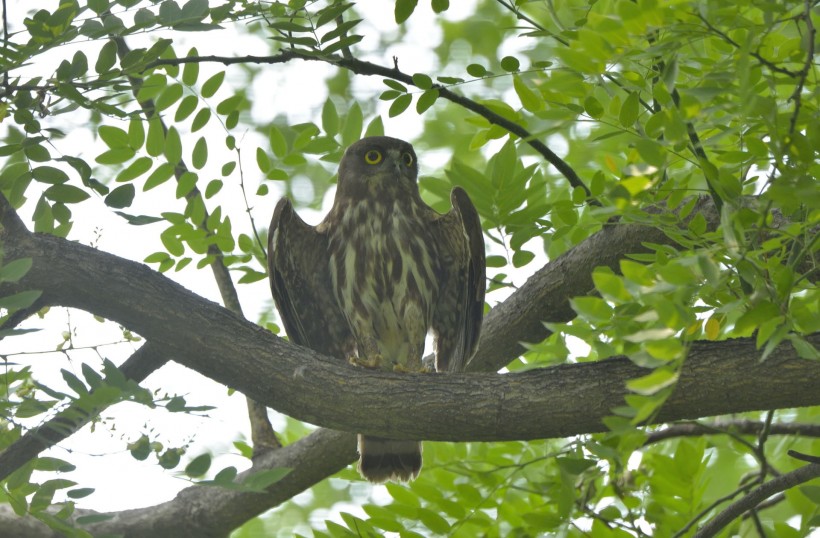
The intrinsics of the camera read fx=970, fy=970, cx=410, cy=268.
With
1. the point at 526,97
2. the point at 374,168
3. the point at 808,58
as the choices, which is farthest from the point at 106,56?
the point at 374,168

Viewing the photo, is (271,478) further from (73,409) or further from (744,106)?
(744,106)

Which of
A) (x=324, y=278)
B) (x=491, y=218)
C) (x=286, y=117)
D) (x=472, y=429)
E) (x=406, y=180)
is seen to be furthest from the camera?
(x=286, y=117)

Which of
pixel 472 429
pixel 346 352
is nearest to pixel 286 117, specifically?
pixel 346 352

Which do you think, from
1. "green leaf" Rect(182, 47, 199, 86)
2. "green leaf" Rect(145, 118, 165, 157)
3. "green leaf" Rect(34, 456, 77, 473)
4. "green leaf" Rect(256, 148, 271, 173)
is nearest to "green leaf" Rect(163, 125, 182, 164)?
"green leaf" Rect(145, 118, 165, 157)

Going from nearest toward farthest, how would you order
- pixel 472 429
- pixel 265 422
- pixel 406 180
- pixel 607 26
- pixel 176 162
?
pixel 607 26 < pixel 472 429 < pixel 176 162 < pixel 265 422 < pixel 406 180

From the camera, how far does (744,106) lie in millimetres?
2186

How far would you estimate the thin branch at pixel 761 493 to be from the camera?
3598 mm

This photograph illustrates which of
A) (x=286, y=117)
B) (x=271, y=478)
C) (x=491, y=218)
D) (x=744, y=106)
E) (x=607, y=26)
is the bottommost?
(x=271, y=478)

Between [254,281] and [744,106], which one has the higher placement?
[254,281]

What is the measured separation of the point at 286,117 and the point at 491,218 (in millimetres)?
4104

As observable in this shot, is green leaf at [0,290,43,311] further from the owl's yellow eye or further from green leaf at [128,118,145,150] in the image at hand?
the owl's yellow eye

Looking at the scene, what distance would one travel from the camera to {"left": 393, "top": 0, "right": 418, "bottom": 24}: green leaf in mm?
3318

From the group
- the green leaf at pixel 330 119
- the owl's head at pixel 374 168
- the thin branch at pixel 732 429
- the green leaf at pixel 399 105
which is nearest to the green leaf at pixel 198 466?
the green leaf at pixel 399 105

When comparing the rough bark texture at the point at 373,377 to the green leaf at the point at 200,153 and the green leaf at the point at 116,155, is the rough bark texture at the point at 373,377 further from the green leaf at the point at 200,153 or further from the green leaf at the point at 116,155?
the green leaf at the point at 200,153
